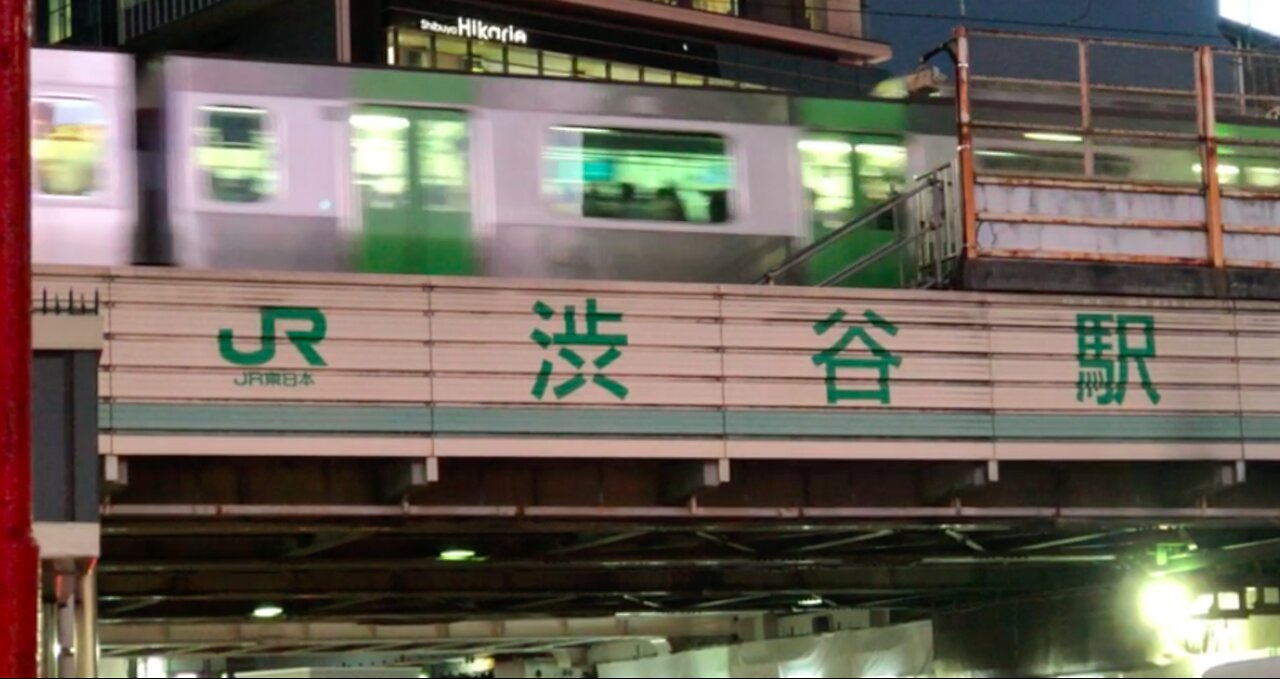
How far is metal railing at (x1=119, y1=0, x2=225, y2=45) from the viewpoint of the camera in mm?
55250

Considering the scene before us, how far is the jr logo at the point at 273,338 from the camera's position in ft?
66.9

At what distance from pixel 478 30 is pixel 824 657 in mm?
18172

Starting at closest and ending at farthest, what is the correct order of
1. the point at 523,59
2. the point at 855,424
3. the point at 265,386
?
the point at 265,386, the point at 855,424, the point at 523,59

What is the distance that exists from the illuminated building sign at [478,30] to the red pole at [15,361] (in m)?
46.0

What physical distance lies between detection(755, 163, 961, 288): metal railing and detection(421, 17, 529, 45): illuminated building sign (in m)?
26.5

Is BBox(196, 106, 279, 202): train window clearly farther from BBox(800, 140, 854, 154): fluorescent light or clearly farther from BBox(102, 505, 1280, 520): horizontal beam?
BBox(800, 140, 854, 154): fluorescent light

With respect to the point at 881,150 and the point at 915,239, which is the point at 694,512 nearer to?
the point at 915,239

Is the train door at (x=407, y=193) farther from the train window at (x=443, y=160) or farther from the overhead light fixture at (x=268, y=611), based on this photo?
the overhead light fixture at (x=268, y=611)

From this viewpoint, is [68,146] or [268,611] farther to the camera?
[268,611]

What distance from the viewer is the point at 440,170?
992 inches

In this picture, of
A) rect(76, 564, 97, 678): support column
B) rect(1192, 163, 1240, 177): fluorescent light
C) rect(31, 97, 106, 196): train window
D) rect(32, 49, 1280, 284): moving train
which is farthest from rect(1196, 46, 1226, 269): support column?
rect(76, 564, 97, 678): support column

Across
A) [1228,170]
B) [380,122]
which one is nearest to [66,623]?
[380,122]

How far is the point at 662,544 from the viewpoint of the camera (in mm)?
27719

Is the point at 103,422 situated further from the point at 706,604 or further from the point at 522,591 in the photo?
the point at 706,604
